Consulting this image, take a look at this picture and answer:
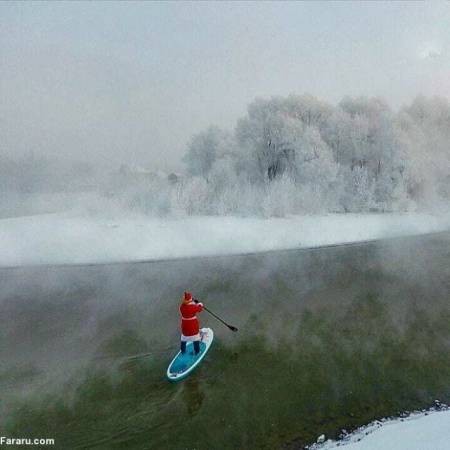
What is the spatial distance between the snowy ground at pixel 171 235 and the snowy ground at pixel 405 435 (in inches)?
670

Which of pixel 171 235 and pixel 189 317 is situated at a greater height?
pixel 189 317

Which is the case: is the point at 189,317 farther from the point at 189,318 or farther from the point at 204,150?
the point at 204,150

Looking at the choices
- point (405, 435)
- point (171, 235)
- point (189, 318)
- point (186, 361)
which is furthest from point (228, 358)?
point (171, 235)

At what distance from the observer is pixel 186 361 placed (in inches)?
362

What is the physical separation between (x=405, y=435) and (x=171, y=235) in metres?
20.6

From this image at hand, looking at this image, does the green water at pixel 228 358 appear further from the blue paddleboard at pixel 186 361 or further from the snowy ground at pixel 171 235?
the snowy ground at pixel 171 235

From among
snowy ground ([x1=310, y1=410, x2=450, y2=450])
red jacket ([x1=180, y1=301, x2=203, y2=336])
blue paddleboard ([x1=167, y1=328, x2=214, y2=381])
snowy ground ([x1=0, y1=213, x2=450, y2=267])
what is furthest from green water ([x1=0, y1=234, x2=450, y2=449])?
snowy ground ([x1=0, y1=213, x2=450, y2=267])

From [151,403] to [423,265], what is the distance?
17372 mm

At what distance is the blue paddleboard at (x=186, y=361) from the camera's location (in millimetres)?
8703

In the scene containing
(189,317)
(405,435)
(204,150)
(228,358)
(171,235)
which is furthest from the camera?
(204,150)

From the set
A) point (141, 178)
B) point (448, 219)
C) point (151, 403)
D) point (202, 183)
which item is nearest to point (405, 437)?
point (151, 403)

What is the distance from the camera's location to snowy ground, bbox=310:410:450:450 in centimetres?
586

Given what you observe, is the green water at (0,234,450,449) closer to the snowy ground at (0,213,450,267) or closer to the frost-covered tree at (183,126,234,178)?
the snowy ground at (0,213,450,267)

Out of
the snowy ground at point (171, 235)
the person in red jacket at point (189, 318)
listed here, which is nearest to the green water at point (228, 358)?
the person in red jacket at point (189, 318)
